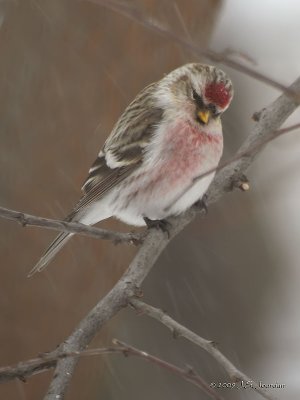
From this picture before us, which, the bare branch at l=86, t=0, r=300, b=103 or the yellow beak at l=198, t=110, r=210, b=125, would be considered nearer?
the bare branch at l=86, t=0, r=300, b=103

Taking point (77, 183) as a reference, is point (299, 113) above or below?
below

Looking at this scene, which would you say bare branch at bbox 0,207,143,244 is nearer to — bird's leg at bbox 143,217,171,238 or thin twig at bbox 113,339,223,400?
bird's leg at bbox 143,217,171,238

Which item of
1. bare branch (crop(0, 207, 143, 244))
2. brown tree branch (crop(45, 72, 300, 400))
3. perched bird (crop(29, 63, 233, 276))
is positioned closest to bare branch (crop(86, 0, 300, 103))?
brown tree branch (crop(45, 72, 300, 400))

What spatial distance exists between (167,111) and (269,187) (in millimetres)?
1205

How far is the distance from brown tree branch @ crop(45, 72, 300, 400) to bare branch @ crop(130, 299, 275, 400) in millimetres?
75

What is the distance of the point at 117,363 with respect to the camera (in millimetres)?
4578

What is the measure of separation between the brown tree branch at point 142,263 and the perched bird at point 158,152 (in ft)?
0.78

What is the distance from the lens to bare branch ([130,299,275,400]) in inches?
65.4

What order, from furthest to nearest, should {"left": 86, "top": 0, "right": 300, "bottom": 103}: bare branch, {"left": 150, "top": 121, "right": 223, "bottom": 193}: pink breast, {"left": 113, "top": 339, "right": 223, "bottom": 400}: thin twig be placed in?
{"left": 150, "top": 121, "right": 223, "bottom": 193}: pink breast, {"left": 113, "top": 339, "right": 223, "bottom": 400}: thin twig, {"left": 86, "top": 0, "right": 300, "bottom": 103}: bare branch

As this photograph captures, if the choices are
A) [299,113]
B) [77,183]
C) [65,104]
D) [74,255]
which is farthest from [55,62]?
[299,113]

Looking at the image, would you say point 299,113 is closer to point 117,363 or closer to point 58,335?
point 58,335

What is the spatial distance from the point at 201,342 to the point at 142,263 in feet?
1.88

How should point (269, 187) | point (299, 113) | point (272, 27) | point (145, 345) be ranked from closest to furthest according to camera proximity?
point (269, 187) < point (299, 113) < point (145, 345) < point (272, 27)

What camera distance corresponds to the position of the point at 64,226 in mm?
1990
